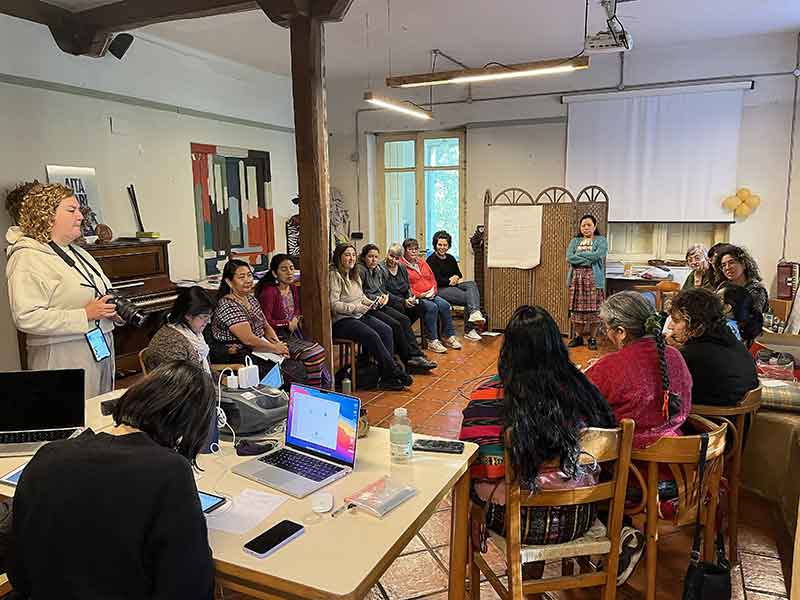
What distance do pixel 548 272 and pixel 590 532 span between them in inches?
196

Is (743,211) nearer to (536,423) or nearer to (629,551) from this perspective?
(629,551)

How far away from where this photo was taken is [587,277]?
21.1ft

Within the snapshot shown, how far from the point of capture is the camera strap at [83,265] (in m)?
2.88

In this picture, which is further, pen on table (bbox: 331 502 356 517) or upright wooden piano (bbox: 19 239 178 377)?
upright wooden piano (bbox: 19 239 178 377)

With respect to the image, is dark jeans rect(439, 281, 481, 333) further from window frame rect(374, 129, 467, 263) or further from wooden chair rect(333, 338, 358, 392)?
wooden chair rect(333, 338, 358, 392)

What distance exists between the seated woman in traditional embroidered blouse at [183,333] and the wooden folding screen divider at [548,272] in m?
4.35

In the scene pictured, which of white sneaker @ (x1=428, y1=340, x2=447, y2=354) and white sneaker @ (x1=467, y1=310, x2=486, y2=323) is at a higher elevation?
white sneaker @ (x1=467, y1=310, x2=486, y2=323)

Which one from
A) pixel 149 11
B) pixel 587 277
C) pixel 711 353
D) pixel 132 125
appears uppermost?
pixel 149 11

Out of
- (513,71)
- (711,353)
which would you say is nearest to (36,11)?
(513,71)

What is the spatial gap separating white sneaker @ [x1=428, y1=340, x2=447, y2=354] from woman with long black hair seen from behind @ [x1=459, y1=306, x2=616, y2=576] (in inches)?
165

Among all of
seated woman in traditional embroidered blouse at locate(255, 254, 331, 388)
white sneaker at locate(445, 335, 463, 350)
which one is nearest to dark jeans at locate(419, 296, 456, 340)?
white sneaker at locate(445, 335, 463, 350)

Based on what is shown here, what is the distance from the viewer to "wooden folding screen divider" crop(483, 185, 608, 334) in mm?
6684

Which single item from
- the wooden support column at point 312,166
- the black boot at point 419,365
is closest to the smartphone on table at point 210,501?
the wooden support column at point 312,166

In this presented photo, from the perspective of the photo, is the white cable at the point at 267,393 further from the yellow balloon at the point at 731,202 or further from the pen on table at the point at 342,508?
the yellow balloon at the point at 731,202
